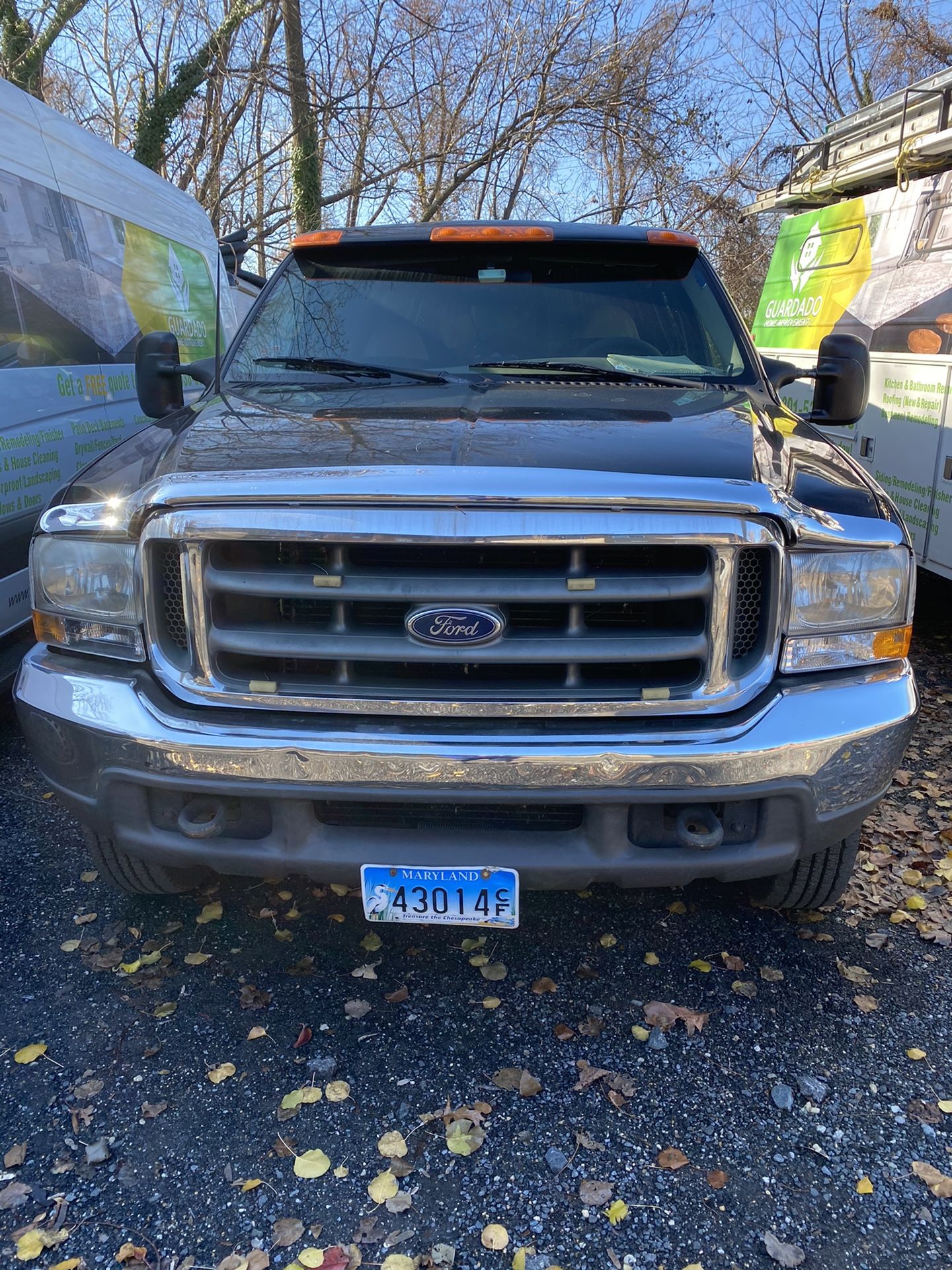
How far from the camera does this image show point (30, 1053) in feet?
7.82

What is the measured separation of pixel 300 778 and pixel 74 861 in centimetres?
171

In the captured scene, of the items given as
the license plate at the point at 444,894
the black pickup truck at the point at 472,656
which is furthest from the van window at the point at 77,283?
the license plate at the point at 444,894

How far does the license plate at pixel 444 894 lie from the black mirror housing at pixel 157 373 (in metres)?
1.95

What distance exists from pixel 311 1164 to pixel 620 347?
2663mm

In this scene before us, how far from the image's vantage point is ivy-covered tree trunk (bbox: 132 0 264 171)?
14.8 meters

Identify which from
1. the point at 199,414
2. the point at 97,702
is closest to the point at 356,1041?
the point at 97,702

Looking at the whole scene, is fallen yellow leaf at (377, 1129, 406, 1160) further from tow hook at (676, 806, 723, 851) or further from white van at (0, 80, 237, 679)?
white van at (0, 80, 237, 679)

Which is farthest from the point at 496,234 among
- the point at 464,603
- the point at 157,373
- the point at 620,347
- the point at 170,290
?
the point at 170,290

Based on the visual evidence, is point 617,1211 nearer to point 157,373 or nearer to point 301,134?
point 157,373

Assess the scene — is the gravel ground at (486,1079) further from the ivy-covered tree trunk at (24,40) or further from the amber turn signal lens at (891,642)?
the ivy-covered tree trunk at (24,40)

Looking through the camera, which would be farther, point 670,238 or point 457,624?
point 670,238

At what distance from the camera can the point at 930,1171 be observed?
2.03m

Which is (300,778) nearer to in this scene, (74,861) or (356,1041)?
(356,1041)

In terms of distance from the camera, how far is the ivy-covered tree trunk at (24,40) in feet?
47.2
